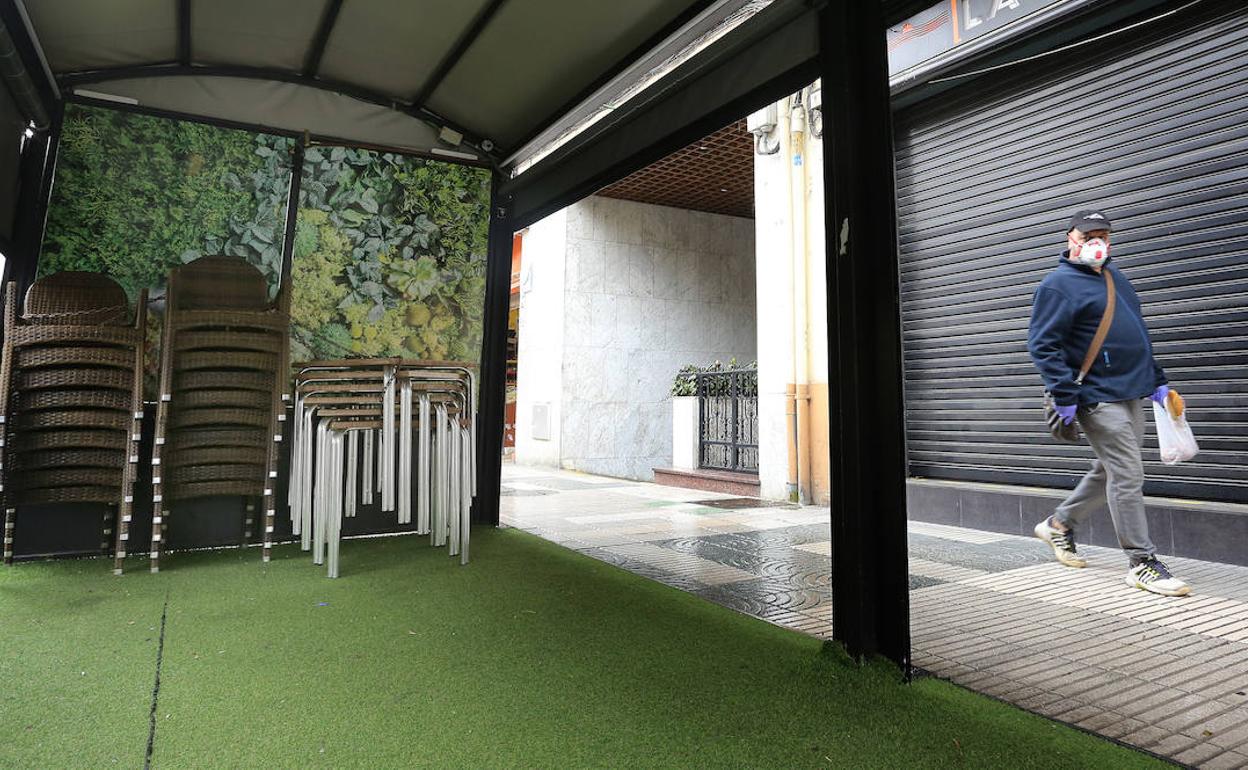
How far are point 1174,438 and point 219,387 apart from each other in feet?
17.4

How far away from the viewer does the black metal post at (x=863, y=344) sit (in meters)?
2.38

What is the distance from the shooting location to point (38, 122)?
3857 mm

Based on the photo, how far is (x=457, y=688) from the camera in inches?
84.7

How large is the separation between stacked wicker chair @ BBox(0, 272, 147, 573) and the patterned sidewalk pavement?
270cm

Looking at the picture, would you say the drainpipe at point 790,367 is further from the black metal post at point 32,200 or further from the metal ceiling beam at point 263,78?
the black metal post at point 32,200

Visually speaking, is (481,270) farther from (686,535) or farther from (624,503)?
(624,503)

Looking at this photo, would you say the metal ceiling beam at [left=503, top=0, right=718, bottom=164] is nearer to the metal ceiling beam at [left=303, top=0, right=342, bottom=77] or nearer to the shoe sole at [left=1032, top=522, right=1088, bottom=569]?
the metal ceiling beam at [left=303, top=0, right=342, bottom=77]

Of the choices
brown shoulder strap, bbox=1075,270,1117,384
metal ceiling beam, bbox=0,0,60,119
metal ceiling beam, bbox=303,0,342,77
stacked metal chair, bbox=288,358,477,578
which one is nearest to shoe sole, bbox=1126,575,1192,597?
brown shoulder strap, bbox=1075,270,1117,384

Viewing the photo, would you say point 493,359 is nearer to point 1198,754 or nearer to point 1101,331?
point 1101,331

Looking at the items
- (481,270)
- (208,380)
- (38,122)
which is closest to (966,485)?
(481,270)

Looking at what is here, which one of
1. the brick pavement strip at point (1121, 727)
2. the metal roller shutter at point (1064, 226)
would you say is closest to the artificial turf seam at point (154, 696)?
the brick pavement strip at point (1121, 727)

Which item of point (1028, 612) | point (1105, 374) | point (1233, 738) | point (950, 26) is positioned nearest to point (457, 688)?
point (1233, 738)

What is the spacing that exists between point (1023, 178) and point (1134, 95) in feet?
2.78

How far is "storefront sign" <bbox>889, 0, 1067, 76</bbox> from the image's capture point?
16.5 feet
